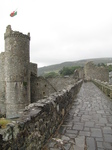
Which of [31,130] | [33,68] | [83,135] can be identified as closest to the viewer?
[31,130]

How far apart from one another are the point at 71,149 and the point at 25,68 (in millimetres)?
16013

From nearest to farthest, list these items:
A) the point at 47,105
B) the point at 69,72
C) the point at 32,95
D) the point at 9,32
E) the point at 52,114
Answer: the point at 47,105 → the point at 52,114 → the point at 9,32 → the point at 32,95 → the point at 69,72

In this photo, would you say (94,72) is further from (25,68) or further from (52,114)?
(52,114)

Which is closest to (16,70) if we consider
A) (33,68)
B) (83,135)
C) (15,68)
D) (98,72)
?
(15,68)

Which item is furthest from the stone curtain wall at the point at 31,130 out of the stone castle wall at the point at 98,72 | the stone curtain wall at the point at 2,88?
the stone castle wall at the point at 98,72


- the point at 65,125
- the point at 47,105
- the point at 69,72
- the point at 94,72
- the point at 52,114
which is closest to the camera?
the point at 47,105

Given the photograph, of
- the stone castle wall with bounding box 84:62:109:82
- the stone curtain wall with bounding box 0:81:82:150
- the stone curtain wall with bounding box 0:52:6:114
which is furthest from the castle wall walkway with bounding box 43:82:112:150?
the stone castle wall with bounding box 84:62:109:82

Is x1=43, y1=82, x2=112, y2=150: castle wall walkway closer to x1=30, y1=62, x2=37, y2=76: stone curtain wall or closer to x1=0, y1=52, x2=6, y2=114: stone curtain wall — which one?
x1=0, y1=52, x2=6, y2=114: stone curtain wall

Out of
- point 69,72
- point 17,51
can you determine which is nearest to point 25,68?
point 17,51

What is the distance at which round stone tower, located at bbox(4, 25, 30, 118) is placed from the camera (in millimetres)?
16906

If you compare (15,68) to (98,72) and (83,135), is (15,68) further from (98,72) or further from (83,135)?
(98,72)

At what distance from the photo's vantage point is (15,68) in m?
17.1

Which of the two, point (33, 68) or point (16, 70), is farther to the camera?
point (33, 68)

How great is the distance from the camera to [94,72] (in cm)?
2831
